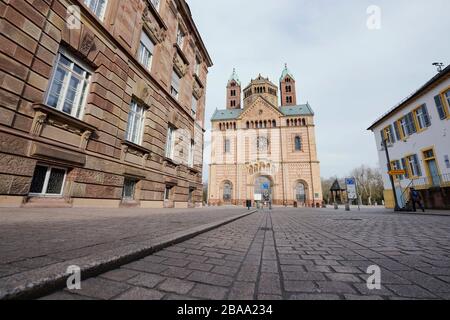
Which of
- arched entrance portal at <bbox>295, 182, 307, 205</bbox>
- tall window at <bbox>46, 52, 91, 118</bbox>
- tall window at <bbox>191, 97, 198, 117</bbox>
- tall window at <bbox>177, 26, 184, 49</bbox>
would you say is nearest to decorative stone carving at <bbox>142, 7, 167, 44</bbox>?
tall window at <bbox>177, 26, 184, 49</bbox>

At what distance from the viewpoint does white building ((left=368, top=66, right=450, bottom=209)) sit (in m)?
13.6

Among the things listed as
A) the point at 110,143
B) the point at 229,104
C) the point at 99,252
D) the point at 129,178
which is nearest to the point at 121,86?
the point at 110,143

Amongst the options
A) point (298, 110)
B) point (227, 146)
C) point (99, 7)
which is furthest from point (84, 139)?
point (298, 110)

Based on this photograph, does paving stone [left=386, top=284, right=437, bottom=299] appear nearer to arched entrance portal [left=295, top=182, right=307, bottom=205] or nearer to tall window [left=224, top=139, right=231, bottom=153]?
arched entrance portal [left=295, top=182, right=307, bottom=205]

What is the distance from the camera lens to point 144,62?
9.97 metres

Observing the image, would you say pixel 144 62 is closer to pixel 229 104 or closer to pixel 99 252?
pixel 99 252

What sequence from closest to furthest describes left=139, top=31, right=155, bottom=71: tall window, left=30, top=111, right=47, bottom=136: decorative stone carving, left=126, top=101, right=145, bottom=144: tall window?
left=30, top=111, right=47, bottom=136: decorative stone carving, left=126, top=101, right=145, bottom=144: tall window, left=139, top=31, right=155, bottom=71: tall window

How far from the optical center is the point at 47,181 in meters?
5.35

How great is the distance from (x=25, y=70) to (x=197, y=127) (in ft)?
36.9

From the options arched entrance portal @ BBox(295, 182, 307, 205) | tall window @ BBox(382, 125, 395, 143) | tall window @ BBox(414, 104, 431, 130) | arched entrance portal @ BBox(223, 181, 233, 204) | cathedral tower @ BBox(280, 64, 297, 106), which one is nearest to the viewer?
tall window @ BBox(414, 104, 431, 130)

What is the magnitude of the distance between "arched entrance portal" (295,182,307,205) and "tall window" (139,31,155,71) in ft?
106

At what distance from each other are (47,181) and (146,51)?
306 inches

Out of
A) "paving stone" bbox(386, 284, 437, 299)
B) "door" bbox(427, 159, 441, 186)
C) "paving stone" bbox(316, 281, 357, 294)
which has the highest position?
"door" bbox(427, 159, 441, 186)

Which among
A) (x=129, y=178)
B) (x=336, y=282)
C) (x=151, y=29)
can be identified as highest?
(x=151, y=29)
